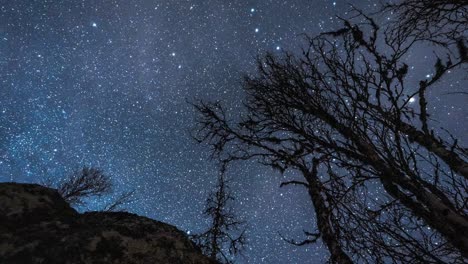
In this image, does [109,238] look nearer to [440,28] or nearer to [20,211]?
[20,211]

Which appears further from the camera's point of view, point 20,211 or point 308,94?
point 308,94

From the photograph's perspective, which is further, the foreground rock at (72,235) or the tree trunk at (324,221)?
the tree trunk at (324,221)

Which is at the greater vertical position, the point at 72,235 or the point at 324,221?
the point at 324,221

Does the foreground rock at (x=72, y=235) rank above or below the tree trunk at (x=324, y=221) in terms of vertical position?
below

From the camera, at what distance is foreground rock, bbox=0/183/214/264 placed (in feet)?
6.62

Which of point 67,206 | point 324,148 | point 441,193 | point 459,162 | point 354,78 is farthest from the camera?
point 324,148

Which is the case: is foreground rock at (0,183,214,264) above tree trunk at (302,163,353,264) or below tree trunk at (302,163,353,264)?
below

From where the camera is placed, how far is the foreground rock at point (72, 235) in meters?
2.02

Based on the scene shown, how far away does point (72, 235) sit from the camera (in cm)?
220

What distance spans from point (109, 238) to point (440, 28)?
4.79 m

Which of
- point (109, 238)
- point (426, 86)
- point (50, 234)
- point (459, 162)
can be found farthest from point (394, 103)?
point (50, 234)

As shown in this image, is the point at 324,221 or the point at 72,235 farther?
the point at 324,221

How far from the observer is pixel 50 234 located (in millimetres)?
2186

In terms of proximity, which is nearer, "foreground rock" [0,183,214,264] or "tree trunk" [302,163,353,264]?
"foreground rock" [0,183,214,264]
